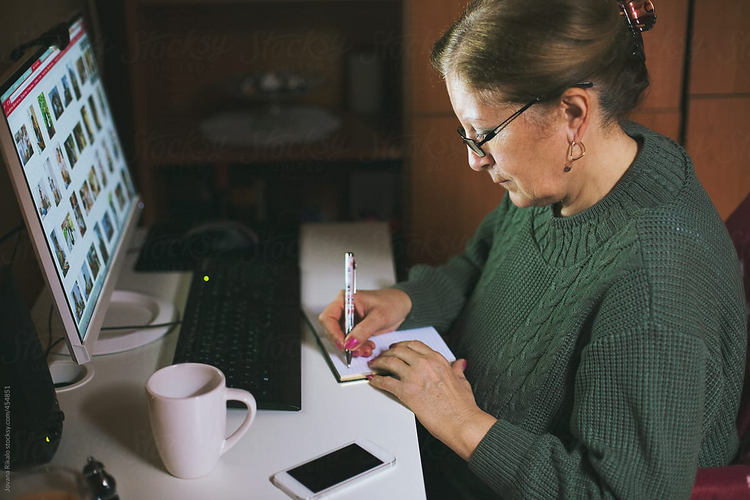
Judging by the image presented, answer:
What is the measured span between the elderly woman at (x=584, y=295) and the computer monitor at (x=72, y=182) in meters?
0.39

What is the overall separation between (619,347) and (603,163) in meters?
0.30

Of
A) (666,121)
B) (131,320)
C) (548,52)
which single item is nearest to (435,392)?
(548,52)

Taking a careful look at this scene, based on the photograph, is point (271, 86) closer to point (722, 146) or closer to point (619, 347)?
point (722, 146)

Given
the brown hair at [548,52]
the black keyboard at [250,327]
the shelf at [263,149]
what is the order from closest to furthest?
the brown hair at [548,52] → the black keyboard at [250,327] → the shelf at [263,149]

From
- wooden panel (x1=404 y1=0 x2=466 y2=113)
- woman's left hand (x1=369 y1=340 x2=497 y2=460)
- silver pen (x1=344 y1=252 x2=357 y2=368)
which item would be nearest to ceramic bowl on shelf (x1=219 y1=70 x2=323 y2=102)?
wooden panel (x1=404 y1=0 x2=466 y2=113)

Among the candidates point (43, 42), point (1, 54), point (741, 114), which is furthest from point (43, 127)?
point (741, 114)

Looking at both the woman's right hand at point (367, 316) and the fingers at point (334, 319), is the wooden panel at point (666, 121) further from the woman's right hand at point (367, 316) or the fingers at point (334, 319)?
the fingers at point (334, 319)

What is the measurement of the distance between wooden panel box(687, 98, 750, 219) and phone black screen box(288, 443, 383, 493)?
4.73 feet

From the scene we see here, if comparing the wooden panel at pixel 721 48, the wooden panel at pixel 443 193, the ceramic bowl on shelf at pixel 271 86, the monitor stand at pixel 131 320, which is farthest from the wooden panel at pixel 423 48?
the monitor stand at pixel 131 320

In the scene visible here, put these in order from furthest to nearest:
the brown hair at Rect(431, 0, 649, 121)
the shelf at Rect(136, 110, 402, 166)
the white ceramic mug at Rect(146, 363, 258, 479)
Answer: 1. the shelf at Rect(136, 110, 402, 166)
2. the brown hair at Rect(431, 0, 649, 121)
3. the white ceramic mug at Rect(146, 363, 258, 479)

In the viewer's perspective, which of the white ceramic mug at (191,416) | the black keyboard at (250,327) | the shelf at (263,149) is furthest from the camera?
the shelf at (263,149)

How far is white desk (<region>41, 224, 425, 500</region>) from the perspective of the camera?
3.03 ft

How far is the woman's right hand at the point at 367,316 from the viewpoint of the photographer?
1.21 metres

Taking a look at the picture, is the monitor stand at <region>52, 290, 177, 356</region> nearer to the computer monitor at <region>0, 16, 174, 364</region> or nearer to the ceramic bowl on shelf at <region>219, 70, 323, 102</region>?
the computer monitor at <region>0, 16, 174, 364</region>
